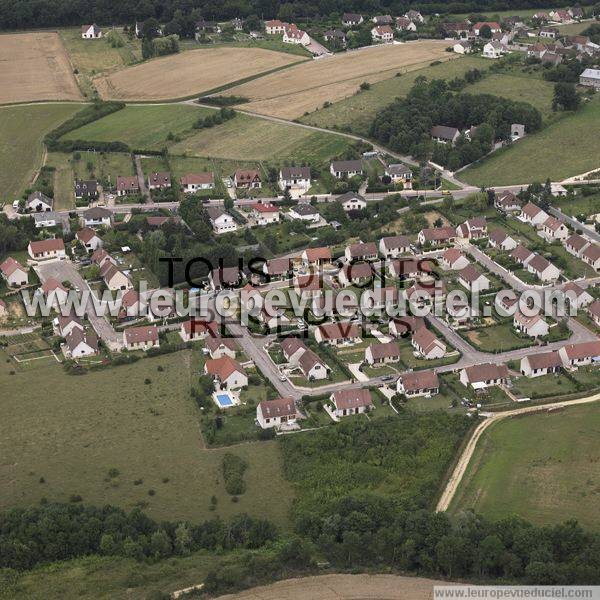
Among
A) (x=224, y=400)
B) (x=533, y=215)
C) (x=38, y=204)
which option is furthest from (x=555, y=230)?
(x=38, y=204)

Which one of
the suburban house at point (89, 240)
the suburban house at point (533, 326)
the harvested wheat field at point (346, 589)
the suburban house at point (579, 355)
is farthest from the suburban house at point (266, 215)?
the harvested wheat field at point (346, 589)

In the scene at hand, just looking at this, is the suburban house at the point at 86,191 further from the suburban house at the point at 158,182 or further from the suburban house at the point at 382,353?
the suburban house at the point at 382,353

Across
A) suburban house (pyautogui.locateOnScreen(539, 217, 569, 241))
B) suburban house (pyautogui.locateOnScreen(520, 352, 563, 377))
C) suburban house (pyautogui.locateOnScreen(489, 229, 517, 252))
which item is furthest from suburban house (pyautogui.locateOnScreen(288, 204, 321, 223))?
suburban house (pyautogui.locateOnScreen(520, 352, 563, 377))

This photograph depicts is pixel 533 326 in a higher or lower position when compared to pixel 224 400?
lower

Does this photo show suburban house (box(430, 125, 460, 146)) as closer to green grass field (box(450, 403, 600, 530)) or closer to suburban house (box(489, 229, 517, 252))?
suburban house (box(489, 229, 517, 252))

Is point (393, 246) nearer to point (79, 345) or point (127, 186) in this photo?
point (79, 345)

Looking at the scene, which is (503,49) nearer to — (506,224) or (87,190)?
(506,224)

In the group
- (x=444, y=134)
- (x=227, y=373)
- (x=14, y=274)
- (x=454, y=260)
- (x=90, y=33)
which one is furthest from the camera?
(x=90, y=33)
